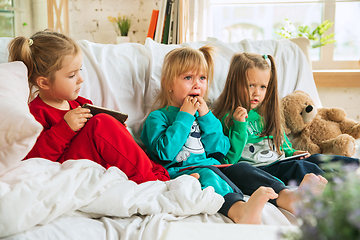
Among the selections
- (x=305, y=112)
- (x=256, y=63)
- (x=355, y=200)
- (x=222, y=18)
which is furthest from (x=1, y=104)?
(x=222, y=18)

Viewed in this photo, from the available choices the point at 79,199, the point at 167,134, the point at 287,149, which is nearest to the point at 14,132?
the point at 79,199

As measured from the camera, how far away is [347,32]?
94.2 inches

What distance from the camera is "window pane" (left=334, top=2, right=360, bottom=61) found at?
2.37 meters

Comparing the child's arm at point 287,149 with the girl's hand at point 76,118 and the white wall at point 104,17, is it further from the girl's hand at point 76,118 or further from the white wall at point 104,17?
the white wall at point 104,17

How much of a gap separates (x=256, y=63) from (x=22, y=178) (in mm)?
977

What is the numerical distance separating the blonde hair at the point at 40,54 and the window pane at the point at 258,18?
5.65 feet

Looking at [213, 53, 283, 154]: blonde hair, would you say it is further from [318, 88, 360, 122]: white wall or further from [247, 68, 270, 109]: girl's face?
[318, 88, 360, 122]: white wall

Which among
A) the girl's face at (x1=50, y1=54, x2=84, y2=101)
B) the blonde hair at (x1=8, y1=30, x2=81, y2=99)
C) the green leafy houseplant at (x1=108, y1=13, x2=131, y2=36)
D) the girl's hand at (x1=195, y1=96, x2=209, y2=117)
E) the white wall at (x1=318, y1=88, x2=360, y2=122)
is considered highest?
the green leafy houseplant at (x1=108, y1=13, x2=131, y2=36)

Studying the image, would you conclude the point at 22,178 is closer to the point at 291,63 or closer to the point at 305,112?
the point at 305,112

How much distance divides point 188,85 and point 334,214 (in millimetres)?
937

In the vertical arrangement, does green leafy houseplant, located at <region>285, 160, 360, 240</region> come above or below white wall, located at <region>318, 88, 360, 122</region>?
above

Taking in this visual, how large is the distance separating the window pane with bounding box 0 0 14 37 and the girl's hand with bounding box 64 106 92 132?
1876 mm

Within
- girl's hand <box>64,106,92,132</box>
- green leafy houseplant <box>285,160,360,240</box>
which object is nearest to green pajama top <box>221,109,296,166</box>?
girl's hand <box>64,106,92,132</box>

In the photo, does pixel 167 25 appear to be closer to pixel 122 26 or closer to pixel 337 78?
pixel 122 26
